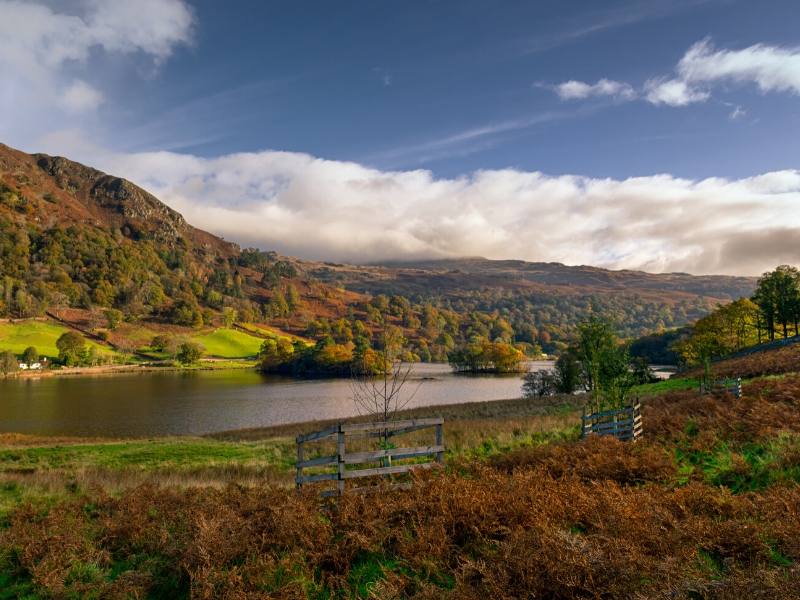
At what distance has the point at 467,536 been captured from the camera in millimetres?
7723

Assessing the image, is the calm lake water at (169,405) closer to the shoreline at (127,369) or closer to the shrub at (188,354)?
the shoreline at (127,369)

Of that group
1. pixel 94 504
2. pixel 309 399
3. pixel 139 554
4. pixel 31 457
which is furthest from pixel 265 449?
pixel 309 399

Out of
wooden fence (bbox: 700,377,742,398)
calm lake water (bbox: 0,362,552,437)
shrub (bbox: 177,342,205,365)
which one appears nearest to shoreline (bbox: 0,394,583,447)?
calm lake water (bbox: 0,362,552,437)

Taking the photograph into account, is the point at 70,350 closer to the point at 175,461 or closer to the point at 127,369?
the point at 127,369

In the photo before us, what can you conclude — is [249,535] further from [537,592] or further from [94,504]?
[94,504]

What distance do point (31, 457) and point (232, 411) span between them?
38269mm

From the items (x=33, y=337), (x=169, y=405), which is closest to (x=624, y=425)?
(x=169, y=405)

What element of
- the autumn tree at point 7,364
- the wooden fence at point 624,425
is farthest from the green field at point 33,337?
the wooden fence at point 624,425

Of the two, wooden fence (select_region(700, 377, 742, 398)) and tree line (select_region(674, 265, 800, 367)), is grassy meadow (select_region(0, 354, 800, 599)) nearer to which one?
wooden fence (select_region(700, 377, 742, 398))

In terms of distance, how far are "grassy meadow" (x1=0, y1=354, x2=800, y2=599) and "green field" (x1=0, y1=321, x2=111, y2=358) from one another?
6488 inches

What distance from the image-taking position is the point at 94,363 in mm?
148875

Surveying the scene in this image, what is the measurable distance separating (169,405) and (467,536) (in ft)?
238

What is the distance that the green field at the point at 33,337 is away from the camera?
147250 mm

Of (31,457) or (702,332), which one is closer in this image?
(31,457)
